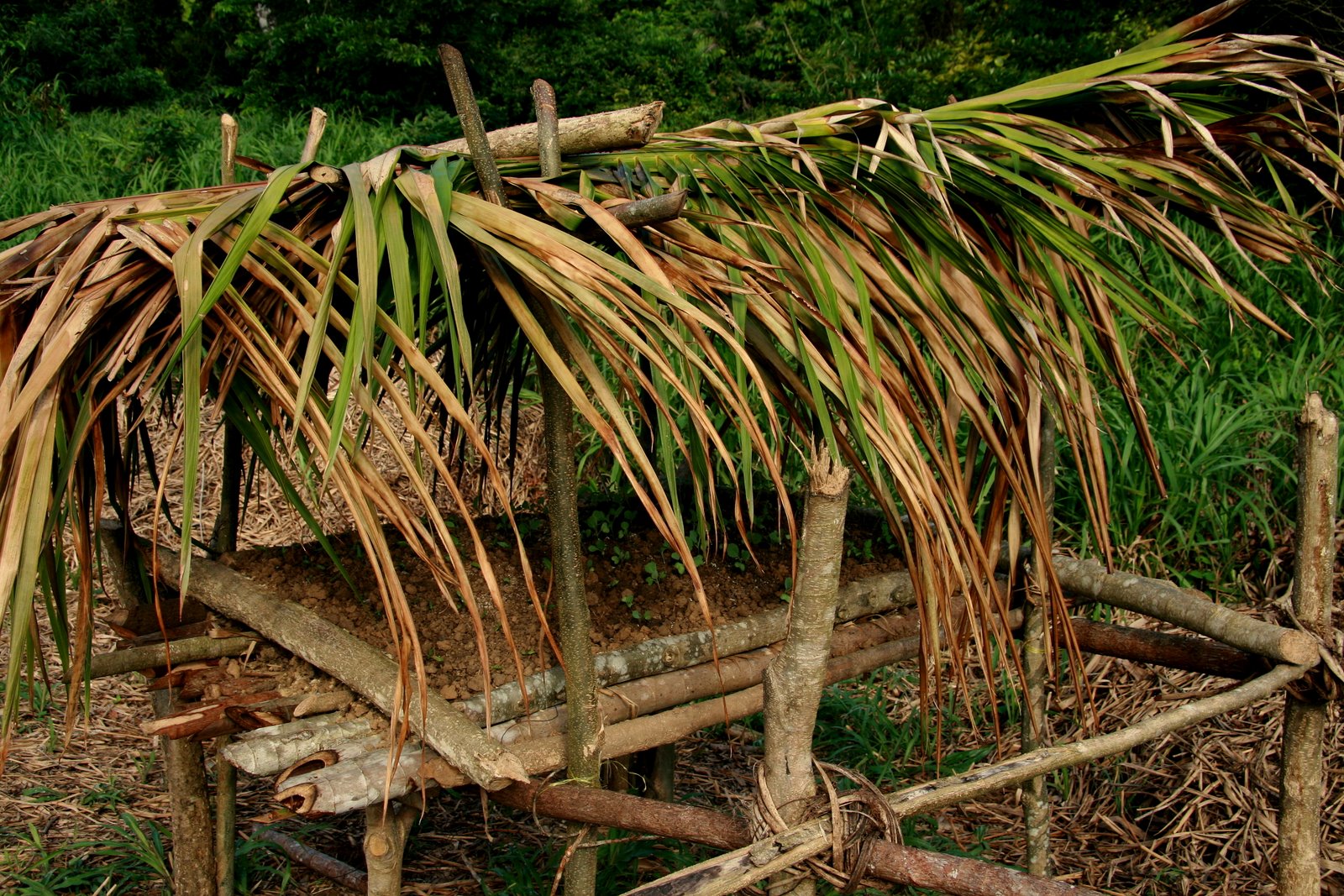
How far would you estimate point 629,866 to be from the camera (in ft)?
9.45

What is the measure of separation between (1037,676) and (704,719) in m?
1.11

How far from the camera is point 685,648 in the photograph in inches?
88.7

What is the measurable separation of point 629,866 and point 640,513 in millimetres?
906

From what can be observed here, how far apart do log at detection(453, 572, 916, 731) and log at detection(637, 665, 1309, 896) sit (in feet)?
1.50

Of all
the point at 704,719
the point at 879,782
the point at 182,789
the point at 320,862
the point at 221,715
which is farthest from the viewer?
the point at 879,782

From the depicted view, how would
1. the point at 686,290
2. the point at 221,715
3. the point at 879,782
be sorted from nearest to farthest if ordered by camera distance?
the point at 686,290 → the point at 221,715 → the point at 879,782

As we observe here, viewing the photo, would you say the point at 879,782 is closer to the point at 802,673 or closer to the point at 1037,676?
the point at 1037,676

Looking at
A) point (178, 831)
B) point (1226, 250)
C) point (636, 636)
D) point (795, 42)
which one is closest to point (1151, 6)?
point (1226, 250)

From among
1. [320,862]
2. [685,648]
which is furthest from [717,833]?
[320,862]

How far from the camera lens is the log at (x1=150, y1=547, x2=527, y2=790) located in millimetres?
1704

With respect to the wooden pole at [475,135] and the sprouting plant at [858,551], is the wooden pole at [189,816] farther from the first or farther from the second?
the sprouting plant at [858,551]

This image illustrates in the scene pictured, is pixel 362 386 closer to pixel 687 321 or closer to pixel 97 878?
pixel 687 321

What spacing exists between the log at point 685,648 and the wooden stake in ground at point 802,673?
0.30m

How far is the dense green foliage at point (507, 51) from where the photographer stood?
769 centimetres
